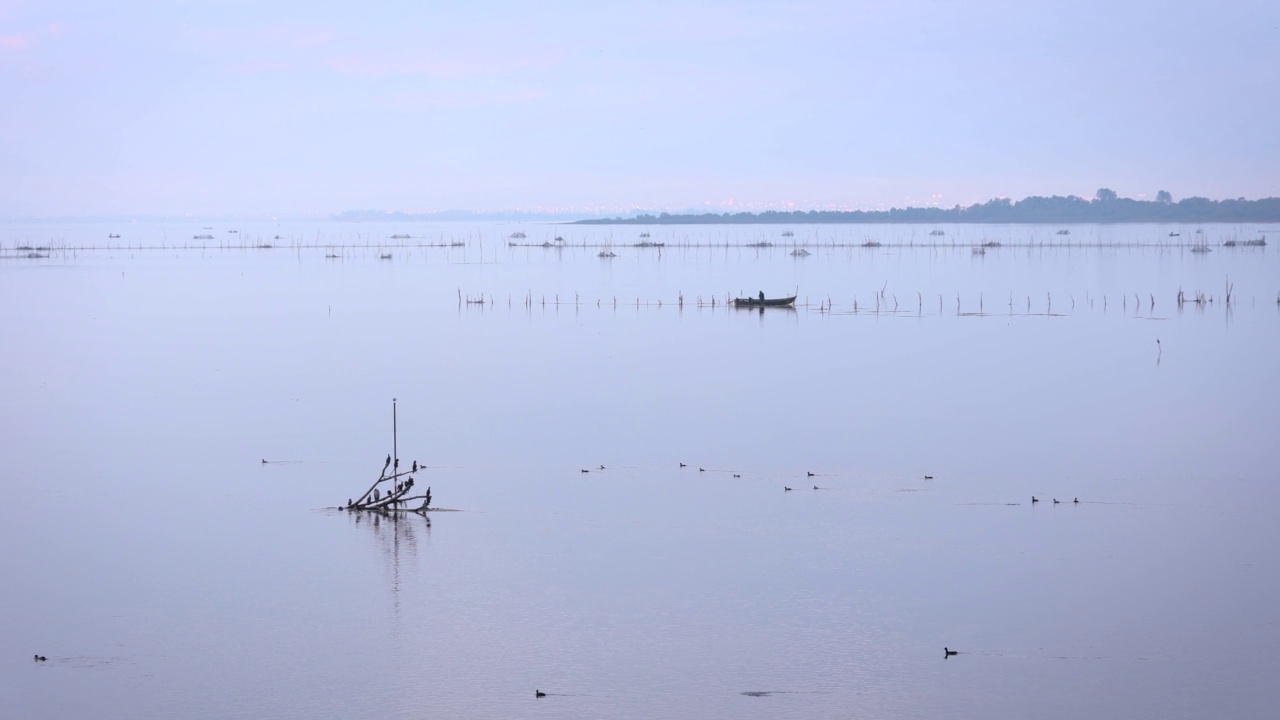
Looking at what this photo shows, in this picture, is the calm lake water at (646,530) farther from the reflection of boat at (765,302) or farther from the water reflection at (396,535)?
the reflection of boat at (765,302)

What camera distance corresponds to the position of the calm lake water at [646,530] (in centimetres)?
794

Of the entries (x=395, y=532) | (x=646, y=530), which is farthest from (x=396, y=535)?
(x=646, y=530)

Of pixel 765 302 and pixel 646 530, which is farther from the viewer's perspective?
pixel 765 302

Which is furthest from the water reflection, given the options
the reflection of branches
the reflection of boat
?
the reflection of boat

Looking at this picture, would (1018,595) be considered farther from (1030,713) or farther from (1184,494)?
(1184,494)

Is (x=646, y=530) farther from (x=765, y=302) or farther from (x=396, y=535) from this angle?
(x=765, y=302)

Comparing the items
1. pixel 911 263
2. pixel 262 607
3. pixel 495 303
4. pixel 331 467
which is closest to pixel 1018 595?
pixel 262 607

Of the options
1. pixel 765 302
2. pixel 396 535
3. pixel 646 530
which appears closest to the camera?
pixel 396 535

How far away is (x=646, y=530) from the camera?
11242mm

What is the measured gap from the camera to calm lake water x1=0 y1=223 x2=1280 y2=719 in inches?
313

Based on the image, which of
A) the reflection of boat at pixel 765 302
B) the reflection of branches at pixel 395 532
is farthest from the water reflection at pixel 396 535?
the reflection of boat at pixel 765 302

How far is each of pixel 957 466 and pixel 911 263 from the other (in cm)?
4827

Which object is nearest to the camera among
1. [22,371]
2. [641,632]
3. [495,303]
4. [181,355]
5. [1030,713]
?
[1030,713]

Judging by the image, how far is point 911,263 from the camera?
200 ft
